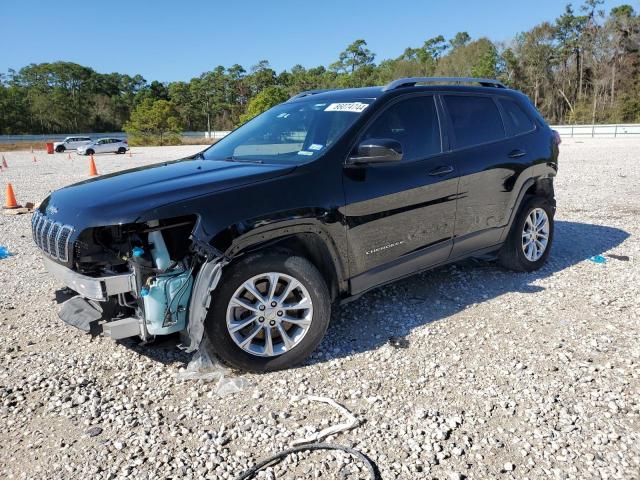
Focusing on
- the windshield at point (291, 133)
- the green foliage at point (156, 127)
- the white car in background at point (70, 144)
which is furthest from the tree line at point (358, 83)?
the windshield at point (291, 133)

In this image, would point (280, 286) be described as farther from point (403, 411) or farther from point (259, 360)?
point (403, 411)

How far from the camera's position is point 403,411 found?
9.89ft

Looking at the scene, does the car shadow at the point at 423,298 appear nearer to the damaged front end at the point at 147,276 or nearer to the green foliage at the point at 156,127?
the damaged front end at the point at 147,276

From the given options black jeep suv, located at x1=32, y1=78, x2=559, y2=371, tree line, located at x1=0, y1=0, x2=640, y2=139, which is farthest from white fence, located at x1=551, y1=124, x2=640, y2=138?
black jeep suv, located at x1=32, y1=78, x2=559, y2=371

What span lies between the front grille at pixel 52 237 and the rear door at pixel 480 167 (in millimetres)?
3109

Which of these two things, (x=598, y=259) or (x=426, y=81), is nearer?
(x=426, y=81)

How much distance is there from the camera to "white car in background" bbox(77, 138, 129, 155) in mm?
38156

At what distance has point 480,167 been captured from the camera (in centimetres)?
462

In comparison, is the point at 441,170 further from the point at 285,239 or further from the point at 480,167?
the point at 285,239

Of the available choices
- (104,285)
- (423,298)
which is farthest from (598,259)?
(104,285)

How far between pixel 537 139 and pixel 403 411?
3649 mm

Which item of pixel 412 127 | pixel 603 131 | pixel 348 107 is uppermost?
pixel 348 107

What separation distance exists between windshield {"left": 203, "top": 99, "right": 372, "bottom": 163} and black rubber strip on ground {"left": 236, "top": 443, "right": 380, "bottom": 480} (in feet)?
6.40

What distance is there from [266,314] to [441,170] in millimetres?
1990
